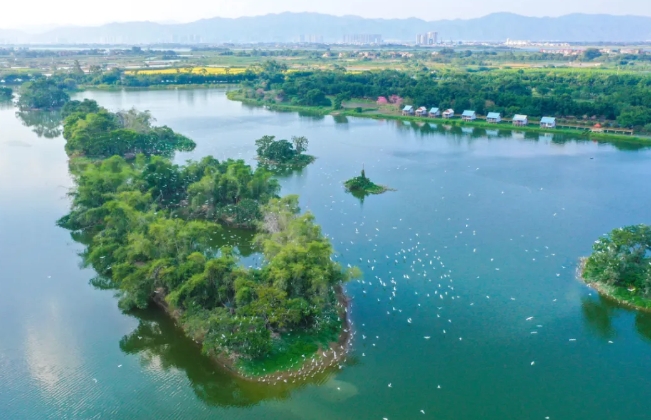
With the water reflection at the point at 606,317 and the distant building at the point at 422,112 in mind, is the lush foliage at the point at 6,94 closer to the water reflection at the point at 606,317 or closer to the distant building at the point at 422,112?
the distant building at the point at 422,112

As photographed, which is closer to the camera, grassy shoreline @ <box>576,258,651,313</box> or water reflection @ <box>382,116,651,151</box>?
grassy shoreline @ <box>576,258,651,313</box>

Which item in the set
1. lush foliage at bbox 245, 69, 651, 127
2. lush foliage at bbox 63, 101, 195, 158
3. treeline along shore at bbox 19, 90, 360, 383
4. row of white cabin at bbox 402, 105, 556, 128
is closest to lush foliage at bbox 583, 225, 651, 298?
treeline along shore at bbox 19, 90, 360, 383

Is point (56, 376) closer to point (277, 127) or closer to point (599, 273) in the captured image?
point (599, 273)

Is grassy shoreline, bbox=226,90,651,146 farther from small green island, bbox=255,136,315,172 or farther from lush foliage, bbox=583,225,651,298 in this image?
lush foliage, bbox=583,225,651,298

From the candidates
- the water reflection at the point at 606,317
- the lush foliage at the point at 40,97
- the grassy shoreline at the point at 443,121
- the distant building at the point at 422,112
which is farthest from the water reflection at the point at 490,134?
the lush foliage at the point at 40,97

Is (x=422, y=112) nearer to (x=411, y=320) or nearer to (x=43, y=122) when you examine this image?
(x=43, y=122)

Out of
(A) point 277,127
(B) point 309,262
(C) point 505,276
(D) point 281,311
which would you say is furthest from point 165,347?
(A) point 277,127
